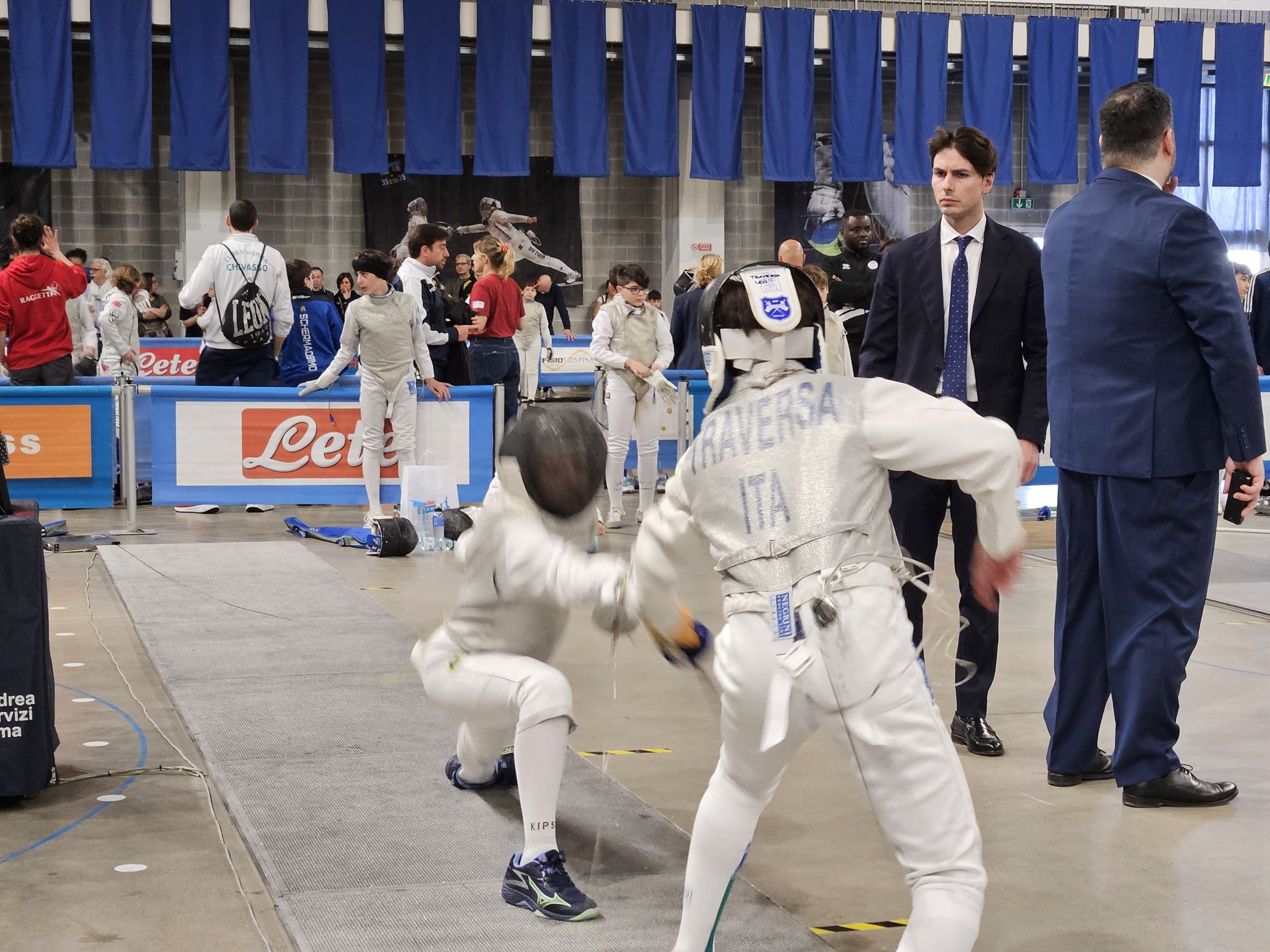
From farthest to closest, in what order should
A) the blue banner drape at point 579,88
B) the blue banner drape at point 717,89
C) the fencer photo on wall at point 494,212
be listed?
the fencer photo on wall at point 494,212 < the blue banner drape at point 717,89 < the blue banner drape at point 579,88

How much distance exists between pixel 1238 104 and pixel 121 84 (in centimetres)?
1514

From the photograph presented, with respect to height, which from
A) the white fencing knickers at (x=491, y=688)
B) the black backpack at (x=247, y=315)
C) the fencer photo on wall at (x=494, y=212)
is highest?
the fencer photo on wall at (x=494, y=212)

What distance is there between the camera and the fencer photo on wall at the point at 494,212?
18531 millimetres

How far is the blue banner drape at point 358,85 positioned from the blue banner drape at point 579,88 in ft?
7.36

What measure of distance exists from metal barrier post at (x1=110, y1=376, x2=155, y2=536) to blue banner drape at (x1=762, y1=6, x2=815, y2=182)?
11387 millimetres

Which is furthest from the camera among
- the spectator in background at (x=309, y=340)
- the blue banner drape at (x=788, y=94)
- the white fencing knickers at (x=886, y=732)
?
the blue banner drape at (x=788, y=94)

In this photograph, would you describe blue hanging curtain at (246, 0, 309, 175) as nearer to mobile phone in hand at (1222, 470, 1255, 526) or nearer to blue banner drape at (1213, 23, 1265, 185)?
blue banner drape at (1213, 23, 1265, 185)

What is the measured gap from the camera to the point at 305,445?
30.2ft

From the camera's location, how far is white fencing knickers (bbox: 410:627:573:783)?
10.0 ft

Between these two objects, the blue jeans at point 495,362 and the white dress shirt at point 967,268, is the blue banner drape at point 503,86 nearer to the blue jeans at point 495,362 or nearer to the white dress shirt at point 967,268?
the blue jeans at point 495,362

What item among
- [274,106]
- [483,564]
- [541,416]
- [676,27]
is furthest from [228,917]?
[676,27]

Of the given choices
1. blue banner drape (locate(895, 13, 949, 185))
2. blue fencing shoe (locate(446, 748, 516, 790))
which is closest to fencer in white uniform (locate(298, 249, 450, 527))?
blue fencing shoe (locate(446, 748, 516, 790))

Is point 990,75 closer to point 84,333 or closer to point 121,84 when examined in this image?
point 121,84

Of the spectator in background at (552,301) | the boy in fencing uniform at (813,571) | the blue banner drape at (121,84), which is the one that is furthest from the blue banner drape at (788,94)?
the boy in fencing uniform at (813,571)
